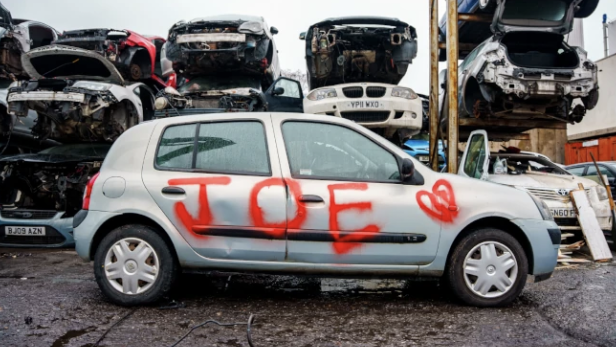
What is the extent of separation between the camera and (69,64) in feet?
29.6

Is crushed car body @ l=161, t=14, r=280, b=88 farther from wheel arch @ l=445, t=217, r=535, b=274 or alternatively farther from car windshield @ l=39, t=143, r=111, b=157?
wheel arch @ l=445, t=217, r=535, b=274

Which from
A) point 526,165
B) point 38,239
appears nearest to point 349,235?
point 38,239

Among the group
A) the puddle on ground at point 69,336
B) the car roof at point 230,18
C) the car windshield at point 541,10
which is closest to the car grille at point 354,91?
the car windshield at point 541,10

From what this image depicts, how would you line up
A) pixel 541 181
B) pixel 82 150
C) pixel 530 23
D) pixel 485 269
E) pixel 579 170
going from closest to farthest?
pixel 485 269 < pixel 541 181 < pixel 82 150 < pixel 530 23 < pixel 579 170

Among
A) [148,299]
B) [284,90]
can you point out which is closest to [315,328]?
[148,299]

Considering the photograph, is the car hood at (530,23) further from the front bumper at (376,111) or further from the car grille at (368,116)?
the car grille at (368,116)

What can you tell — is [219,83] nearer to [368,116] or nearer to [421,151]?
[368,116]

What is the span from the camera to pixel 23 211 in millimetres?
7133

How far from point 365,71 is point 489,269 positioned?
238 inches

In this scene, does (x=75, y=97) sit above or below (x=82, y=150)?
above

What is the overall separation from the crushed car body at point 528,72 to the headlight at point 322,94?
2205 mm

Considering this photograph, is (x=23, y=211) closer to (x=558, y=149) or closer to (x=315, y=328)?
(x=315, y=328)

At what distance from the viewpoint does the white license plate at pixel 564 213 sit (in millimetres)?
6812

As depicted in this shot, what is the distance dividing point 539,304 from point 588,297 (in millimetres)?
578
